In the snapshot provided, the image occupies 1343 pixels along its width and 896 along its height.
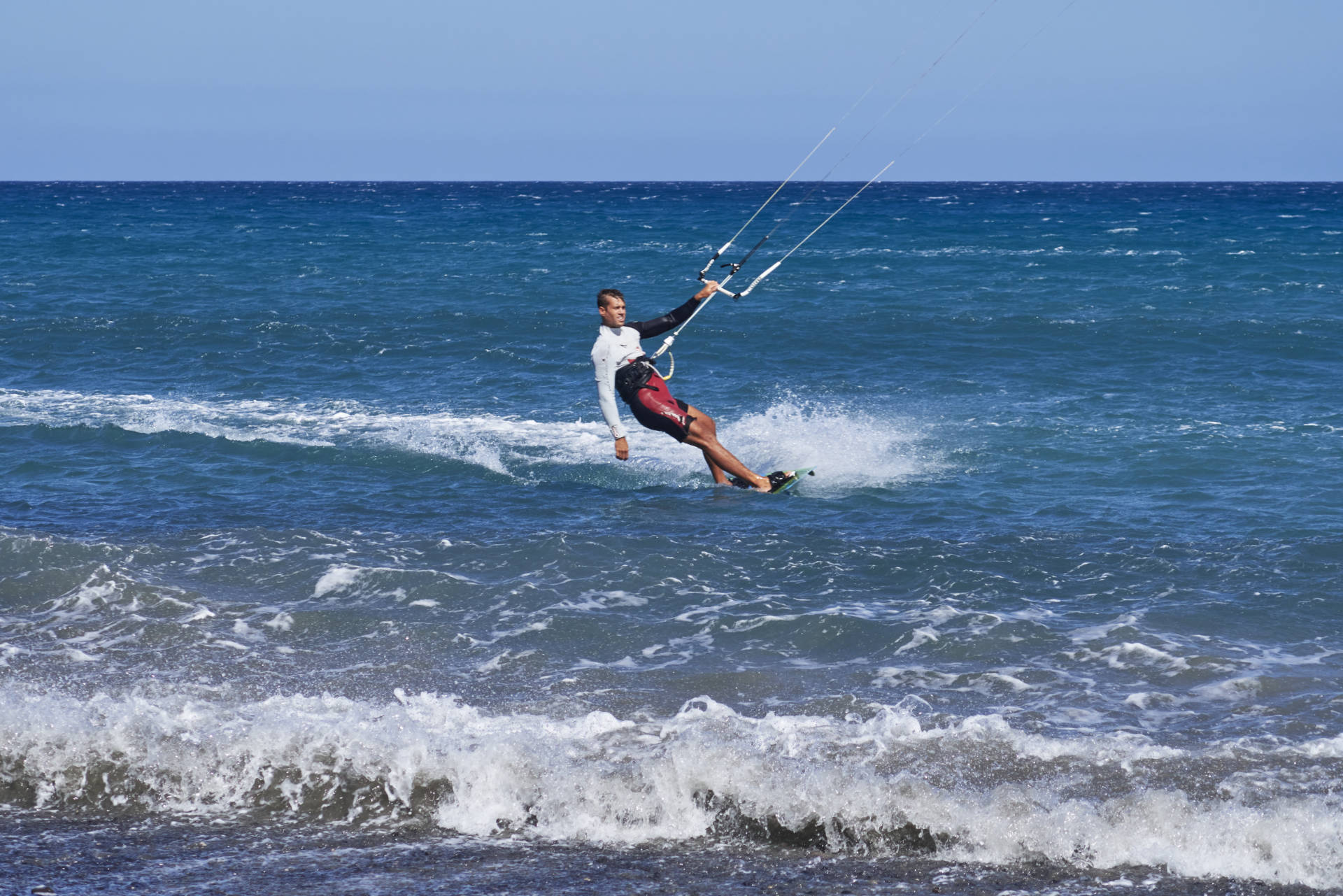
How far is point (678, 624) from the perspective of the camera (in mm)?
8719

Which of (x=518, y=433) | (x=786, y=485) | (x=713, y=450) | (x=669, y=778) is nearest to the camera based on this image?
(x=669, y=778)

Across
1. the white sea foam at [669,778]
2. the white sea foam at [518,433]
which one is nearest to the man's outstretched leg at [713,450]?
the white sea foam at [518,433]

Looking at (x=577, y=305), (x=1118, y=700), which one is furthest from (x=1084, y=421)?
(x=577, y=305)

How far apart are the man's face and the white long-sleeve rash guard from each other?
0.08m

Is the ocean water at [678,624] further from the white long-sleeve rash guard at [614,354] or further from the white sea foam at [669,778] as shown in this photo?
the white long-sleeve rash guard at [614,354]

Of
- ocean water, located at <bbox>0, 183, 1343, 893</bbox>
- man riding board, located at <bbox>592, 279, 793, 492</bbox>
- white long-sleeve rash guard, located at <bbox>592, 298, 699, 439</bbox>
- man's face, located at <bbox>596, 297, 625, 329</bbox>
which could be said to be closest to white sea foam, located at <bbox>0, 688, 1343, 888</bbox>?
ocean water, located at <bbox>0, 183, 1343, 893</bbox>

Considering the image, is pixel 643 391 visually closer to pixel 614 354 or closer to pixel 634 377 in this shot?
pixel 634 377

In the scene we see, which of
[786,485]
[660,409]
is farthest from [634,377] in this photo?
[786,485]

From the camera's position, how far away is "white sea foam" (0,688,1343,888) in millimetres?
5672

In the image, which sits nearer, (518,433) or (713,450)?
(713,450)

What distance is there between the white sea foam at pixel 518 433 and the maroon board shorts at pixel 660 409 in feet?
3.56

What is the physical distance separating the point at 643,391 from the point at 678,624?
3.98 meters

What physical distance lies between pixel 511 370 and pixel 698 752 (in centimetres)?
1449

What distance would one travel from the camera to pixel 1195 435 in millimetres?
14281
